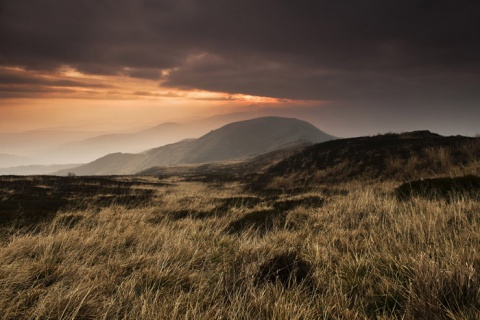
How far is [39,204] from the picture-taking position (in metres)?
13.0

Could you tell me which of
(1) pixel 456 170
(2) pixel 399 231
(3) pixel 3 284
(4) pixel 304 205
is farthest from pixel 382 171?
(3) pixel 3 284

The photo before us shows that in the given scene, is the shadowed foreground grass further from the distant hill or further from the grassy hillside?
the distant hill

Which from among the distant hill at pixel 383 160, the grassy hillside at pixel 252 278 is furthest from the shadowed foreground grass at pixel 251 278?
the distant hill at pixel 383 160

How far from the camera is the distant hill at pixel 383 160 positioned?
15523 mm

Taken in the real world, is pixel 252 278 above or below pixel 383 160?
below

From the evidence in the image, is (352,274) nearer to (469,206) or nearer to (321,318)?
(321,318)

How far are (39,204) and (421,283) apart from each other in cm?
1529

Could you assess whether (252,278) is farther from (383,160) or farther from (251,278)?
(383,160)

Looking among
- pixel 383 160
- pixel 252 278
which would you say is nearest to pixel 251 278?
pixel 252 278

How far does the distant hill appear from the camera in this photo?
15.5 metres

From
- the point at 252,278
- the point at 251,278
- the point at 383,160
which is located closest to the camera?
the point at 252,278

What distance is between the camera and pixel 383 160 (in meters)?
20.8

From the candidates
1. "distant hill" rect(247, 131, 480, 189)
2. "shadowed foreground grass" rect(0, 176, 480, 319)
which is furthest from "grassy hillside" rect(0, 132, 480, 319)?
"distant hill" rect(247, 131, 480, 189)

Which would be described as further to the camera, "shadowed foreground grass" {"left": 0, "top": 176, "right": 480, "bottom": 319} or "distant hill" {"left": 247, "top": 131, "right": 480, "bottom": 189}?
"distant hill" {"left": 247, "top": 131, "right": 480, "bottom": 189}
